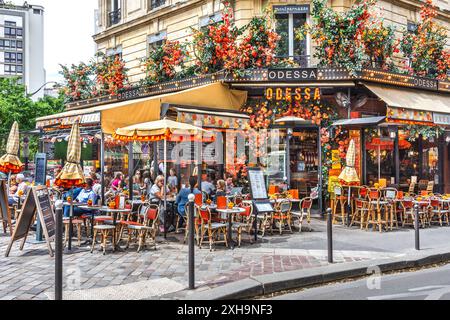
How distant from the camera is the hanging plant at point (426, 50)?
13.8 metres

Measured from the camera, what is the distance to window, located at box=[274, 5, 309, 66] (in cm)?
1377

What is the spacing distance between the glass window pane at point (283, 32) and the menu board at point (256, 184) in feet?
17.9

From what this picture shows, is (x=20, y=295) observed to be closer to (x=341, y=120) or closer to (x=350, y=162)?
(x=350, y=162)

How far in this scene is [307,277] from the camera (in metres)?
6.11

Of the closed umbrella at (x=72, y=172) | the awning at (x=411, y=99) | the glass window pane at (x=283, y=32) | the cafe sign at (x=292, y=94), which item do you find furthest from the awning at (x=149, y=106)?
the awning at (x=411, y=99)

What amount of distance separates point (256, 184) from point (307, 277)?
357cm

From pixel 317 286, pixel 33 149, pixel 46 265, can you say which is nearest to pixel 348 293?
pixel 317 286

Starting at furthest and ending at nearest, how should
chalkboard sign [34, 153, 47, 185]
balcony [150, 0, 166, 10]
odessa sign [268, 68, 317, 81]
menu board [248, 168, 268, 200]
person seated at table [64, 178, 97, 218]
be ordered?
balcony [150, 0, 166, 10], odessa sign [268, 68, 317, 81], chalkboard sign [34, 153, 47, 185], menu board [248, 168, 268, 200], person seated at table [64, 178, 97, 218]

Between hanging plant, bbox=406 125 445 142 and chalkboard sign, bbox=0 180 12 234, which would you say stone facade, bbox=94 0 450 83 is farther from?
chalkboard sign, bbox=0 180 12 234

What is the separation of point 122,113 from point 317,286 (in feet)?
22.8

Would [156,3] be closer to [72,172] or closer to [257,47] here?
[257,47]

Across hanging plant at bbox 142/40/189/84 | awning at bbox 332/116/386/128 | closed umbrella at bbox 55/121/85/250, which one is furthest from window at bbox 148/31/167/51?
closed umbrella at bbox 55/121/85/250

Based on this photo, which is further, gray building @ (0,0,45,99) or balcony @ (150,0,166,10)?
gray building @ (0,0,45,99)

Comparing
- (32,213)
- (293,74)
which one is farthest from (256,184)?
(32,213)
